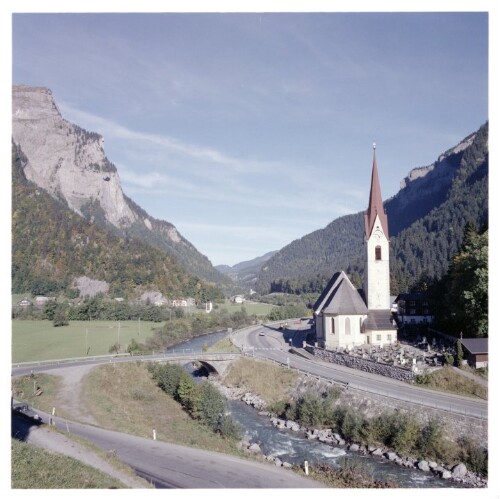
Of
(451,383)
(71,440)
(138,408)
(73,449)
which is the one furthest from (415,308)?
(73,449)

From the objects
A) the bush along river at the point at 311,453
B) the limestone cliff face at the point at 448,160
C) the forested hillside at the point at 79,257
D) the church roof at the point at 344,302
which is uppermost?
the limestone cliff face at the point at 448,160

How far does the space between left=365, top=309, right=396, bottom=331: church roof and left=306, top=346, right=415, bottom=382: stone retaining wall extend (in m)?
4.97

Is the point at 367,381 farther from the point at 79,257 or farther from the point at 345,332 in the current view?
the point at 79,257

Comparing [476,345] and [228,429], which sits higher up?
[476,345]

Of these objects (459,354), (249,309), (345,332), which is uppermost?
(459,354)

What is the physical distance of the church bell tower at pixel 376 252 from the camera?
45281 mm

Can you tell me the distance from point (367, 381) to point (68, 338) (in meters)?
32.4

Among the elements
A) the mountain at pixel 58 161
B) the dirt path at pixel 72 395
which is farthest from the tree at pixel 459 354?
the mountain at pixel 58 161

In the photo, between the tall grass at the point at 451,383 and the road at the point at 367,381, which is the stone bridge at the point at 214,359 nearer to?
the road at the point at 367,381

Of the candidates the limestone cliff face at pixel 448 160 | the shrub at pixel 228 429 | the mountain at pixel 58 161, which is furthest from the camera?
the mountain at pixel 58 161

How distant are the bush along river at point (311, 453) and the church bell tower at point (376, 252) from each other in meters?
18.4

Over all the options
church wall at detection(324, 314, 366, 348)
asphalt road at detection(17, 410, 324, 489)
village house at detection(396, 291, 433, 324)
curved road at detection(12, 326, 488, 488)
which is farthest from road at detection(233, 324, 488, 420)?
village house at detection(396, 291, 433, 324)

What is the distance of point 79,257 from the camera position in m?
91.4
